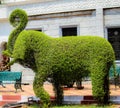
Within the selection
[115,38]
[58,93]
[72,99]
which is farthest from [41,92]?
[115,38]

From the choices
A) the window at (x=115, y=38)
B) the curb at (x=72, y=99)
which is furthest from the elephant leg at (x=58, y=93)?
the window at (x=115, y=38)

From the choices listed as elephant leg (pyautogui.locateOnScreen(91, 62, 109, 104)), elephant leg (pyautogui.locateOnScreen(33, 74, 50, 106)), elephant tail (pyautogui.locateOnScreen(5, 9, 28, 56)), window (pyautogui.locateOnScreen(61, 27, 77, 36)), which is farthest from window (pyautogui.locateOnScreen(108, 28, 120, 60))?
elephant leg (pyautogui.locateOnScreen(33, 74, 50, 106))

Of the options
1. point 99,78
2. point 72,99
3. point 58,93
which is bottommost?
point 72,99

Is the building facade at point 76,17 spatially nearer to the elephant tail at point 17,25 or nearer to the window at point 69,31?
the window at point 69,31

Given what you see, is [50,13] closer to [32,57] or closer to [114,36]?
[114,36]

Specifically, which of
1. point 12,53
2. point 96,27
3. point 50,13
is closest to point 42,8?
point 50,13

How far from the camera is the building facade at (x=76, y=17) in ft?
56.4

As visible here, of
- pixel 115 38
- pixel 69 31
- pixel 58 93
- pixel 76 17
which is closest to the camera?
pixel 58 93

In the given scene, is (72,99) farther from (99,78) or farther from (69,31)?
(69,31)

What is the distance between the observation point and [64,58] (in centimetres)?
1023

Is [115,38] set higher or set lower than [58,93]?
higher

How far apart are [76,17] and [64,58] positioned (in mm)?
8018

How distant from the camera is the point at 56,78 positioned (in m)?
10.6

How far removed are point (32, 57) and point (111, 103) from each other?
2937 millimetres
